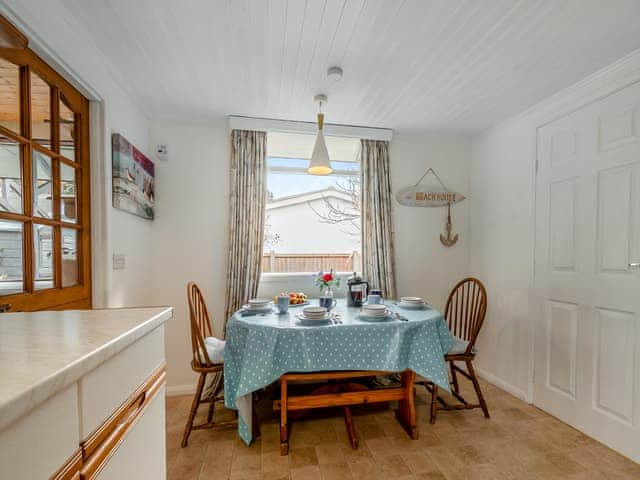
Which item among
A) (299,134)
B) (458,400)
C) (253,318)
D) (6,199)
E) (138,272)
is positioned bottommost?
(458,400)

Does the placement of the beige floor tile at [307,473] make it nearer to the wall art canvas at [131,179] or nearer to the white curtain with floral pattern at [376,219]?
the white curtain with floral pattern at [376,219]

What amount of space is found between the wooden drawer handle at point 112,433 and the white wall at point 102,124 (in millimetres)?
1362

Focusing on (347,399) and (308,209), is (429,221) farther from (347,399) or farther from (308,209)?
(347,399)

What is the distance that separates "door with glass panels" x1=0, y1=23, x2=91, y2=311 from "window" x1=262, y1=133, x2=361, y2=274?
1.49 m

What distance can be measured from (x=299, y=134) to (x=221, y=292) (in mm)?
1647

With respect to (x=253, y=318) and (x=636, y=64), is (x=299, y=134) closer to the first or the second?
(x=253, y=318)

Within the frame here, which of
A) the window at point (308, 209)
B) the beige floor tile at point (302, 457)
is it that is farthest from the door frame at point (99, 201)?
the beige floor tile at point (302, 457)

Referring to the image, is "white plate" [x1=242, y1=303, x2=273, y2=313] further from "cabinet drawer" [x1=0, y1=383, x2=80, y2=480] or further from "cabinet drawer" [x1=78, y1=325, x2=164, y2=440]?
"cabinet drawer" [x1=0, y1=383, x2=80, y2=480]

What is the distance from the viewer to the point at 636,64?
1.80m

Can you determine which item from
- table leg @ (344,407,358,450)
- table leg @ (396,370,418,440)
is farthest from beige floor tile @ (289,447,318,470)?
table leg @ (396,370,418,440)

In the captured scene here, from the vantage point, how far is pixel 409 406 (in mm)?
2008

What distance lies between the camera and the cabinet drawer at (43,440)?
44 cm

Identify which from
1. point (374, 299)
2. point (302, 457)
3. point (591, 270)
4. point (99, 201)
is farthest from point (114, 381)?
point (591, 270)

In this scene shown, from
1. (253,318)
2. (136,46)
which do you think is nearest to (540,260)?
(253,318)
